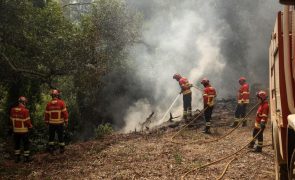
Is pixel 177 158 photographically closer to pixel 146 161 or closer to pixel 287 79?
pixel 146 161

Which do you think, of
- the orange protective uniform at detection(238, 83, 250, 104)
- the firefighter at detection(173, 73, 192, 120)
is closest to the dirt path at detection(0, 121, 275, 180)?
the orange protective uniform at detection(238, 83, 250, 104)

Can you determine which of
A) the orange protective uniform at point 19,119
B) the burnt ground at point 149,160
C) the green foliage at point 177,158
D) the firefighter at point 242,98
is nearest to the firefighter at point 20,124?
the orange protective uniform at point 19,119

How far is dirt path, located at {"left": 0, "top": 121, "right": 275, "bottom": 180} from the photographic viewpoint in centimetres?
801

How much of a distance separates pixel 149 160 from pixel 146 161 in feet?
0.36

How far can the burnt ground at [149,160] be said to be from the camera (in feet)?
26.3

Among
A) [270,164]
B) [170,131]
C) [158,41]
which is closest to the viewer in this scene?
[270,164]

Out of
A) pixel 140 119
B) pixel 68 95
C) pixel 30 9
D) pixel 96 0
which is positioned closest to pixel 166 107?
pixel 140 119

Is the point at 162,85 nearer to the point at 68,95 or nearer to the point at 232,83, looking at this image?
the point at 232,83

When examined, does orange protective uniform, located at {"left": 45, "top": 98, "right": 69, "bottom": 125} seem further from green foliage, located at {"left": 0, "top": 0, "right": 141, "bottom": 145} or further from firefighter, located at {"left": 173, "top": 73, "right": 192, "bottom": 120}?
firefighter, located at {"left": 173, "top": 73, "right": 192, "bottom": 120}

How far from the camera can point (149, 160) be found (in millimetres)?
9250

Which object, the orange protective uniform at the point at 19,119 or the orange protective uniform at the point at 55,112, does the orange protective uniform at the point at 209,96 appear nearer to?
the orange protective uniform at the point at 55,112

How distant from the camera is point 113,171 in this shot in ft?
27.7

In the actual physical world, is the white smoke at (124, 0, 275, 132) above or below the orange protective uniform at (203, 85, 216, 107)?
above

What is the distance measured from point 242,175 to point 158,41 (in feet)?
62.5
